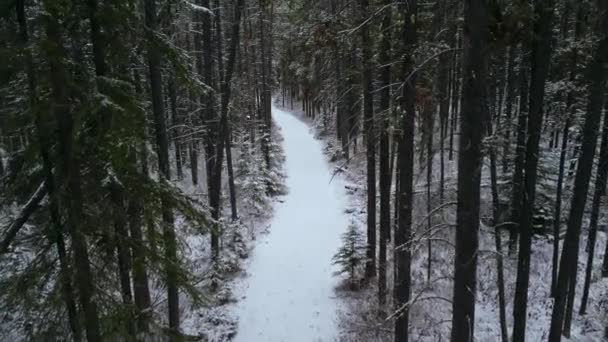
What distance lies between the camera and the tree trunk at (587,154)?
7.81m

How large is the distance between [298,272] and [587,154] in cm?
983

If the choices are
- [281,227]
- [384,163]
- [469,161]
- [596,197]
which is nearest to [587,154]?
[469,161]

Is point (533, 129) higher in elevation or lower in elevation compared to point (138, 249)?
higher

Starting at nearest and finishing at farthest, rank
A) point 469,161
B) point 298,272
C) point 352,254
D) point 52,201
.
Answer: point 52,201, point 469,161, point 352,254, point 298,272

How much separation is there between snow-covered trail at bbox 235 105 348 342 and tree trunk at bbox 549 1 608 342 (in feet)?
19.1

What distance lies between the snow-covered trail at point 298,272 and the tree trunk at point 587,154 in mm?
5816

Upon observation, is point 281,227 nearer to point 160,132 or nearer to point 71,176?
point 160,132

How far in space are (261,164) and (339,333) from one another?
520 inches

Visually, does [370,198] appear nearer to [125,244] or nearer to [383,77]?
[383,77]

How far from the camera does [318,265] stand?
608 inches

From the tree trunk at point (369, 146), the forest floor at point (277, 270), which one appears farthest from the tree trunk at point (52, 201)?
the tree trunk at point (369, 146)

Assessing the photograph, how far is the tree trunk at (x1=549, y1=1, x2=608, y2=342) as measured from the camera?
25.6ft

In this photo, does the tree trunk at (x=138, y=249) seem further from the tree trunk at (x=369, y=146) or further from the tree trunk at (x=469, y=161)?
the tree trunk at (x=369, y=146)

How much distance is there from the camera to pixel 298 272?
14.9m
